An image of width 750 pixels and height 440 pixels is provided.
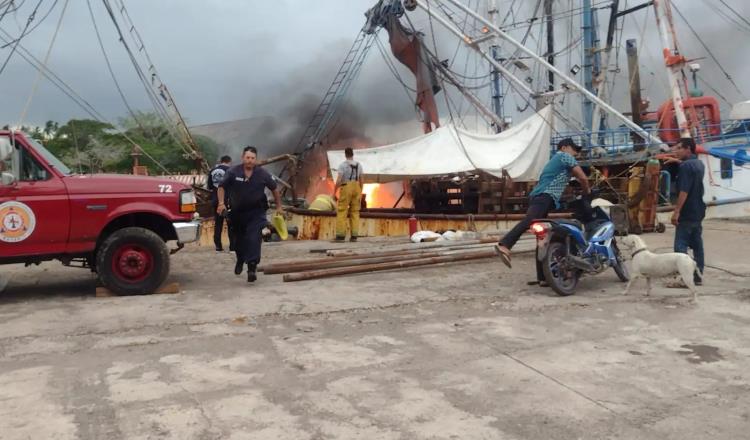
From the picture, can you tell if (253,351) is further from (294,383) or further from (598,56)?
(598,56)

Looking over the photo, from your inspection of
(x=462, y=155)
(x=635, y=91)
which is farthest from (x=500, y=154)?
(x=635, y=91)

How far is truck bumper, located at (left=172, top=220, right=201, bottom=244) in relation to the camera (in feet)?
22.6

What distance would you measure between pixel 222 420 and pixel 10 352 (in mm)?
2327

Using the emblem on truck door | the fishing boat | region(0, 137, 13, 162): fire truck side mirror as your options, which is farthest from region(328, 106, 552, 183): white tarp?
region(0, 137, 13, 162): fire truck side mirror

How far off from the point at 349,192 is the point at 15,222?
647 centimetres

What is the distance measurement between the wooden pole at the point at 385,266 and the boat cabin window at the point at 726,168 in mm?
13912

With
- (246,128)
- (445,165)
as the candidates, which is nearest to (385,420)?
(445,165)

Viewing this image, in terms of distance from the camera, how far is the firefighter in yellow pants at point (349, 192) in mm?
11719

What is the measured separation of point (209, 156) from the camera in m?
45.5

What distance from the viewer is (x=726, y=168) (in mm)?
19094

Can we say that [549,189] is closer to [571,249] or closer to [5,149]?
[571,249]

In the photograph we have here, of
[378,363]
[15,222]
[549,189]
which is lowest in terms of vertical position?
[378,363]

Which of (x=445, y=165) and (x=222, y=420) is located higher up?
(x=445, y=165)

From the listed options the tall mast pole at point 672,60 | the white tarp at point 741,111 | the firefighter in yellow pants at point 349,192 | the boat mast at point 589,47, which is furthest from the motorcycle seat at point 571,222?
the boat mast at point 589,47
